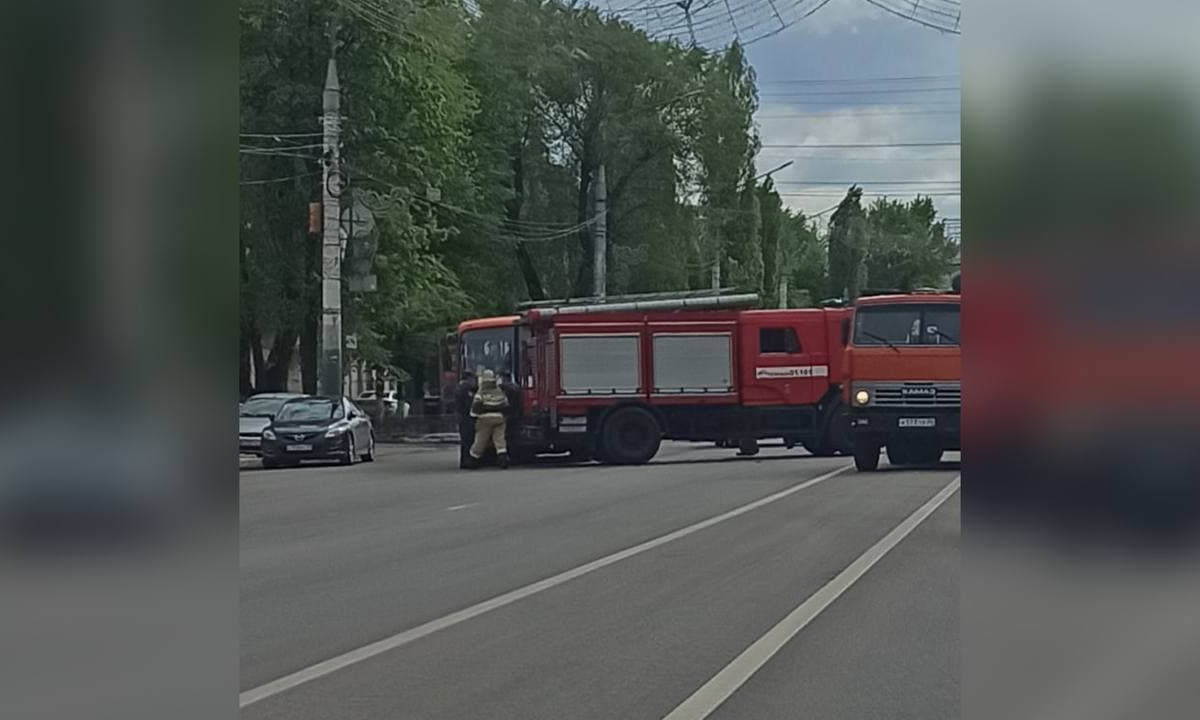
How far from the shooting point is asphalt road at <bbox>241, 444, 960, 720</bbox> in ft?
8.00

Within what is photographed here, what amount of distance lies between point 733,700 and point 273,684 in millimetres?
845

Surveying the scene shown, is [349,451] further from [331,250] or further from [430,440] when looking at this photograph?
[331,250]

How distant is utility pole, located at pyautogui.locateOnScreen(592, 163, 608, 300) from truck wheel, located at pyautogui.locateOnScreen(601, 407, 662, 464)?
1.03 ft

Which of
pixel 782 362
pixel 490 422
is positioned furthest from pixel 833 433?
pixel 490 422

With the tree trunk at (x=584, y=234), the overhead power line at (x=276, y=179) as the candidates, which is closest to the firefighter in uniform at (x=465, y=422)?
the tree trunk at (x=584, y=234)

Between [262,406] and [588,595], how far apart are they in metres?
0.70

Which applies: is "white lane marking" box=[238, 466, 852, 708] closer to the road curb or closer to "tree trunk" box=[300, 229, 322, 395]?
the road curb

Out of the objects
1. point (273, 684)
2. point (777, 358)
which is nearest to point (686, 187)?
point (777, 358)

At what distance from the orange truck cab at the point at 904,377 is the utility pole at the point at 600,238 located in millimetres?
485

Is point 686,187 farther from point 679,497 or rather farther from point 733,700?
point 733,700

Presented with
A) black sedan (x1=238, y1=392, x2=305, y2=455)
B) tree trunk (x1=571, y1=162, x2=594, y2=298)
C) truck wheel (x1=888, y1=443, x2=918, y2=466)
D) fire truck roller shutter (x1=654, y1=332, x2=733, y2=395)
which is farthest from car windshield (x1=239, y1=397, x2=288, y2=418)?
truck wheel (x1=888, y1=443, x2=918, y2=466)

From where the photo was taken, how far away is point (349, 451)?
8.45 ft

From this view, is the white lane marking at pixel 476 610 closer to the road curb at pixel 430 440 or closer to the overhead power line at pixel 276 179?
the road curb at pixel 430 440
